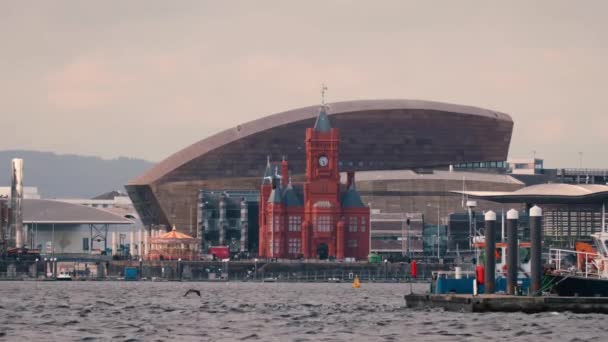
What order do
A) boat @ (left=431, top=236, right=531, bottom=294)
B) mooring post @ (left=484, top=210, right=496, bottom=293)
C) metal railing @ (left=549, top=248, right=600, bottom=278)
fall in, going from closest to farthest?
1. mooring post @ (left=484, top=210, right=496, bottom=293)
2. metal railing @ (left=549, top=248, right=600, bottom=278)
3. boat @ (left=431, top=236, right=531, bottom=294)

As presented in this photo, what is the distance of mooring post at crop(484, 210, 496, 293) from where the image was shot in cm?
10931

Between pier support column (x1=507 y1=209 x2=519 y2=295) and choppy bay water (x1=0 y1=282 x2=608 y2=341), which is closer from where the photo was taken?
choppy bay water (x1=0 y1=282 x2=608 y2=341)

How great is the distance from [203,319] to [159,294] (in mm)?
59591

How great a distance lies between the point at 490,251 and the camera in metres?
109

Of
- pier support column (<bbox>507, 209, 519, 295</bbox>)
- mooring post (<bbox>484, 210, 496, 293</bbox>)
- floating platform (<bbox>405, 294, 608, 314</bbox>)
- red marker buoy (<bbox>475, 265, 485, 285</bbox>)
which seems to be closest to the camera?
floating platform (<bbox>405, 294, 608, 314</bbox>)

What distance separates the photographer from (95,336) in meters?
92.5

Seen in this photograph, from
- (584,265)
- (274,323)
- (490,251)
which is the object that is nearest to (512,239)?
(490,251)

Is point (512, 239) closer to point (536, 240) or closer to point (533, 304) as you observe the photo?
point (536, 240)

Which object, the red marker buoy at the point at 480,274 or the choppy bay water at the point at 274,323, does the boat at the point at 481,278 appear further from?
the choppy bay water at the point at 274,323

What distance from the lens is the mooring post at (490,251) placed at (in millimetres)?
109312

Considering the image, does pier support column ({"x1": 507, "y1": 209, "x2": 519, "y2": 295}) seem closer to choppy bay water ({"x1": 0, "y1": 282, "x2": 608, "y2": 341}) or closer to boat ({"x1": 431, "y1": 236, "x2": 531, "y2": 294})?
boat ({"x1": 431, "y1": 236, "x2": 531, "y2": 294})

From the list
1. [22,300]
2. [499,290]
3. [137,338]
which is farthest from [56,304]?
[137,338]

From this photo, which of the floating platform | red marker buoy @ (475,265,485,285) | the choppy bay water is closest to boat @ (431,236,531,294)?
red marker buoy @ (475,265,485,285)

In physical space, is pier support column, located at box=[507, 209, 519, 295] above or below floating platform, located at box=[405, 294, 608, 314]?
above
